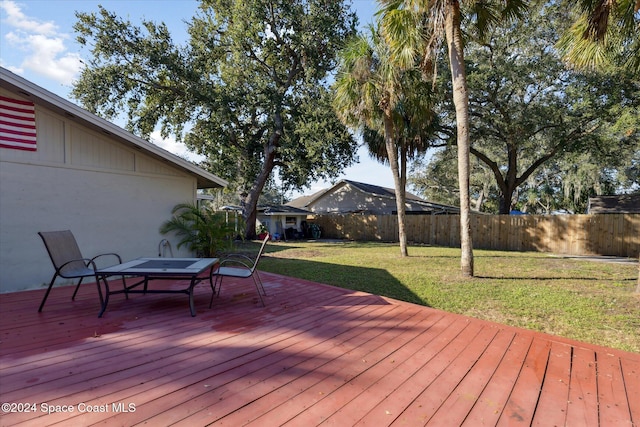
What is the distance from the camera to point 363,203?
953 inches

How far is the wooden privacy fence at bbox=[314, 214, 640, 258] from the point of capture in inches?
470

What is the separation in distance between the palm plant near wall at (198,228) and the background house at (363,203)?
15.7 meters

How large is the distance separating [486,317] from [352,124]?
26.4 ft

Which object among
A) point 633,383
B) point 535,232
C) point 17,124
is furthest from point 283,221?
point 633,383

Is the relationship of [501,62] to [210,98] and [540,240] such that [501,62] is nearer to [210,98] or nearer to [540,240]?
[540,240]

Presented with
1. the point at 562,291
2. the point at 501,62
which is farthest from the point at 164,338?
the point at 501,62

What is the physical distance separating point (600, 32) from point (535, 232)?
10.0 meters

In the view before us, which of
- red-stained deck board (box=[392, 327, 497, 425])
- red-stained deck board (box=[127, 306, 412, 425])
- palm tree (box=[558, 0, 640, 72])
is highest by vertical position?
palm tree (box=[558, 0, 640, 72])

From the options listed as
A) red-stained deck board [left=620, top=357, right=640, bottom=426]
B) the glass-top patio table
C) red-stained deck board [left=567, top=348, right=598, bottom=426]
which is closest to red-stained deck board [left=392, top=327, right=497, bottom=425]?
red-stained deck board [left=567, top=348, right=598, bottom=426]

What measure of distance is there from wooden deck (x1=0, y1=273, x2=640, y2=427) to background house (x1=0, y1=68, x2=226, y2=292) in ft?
5.28

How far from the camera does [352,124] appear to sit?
10.9 meters

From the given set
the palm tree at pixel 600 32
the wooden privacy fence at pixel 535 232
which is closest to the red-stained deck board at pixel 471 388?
the palm tree at pixel 600 32

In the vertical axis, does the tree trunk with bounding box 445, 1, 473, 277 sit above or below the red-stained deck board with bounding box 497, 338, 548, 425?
above

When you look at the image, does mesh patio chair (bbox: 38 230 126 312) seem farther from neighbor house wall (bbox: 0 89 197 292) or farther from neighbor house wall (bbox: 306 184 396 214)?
neighbor house wall (bbox: 306 184 396 214)
